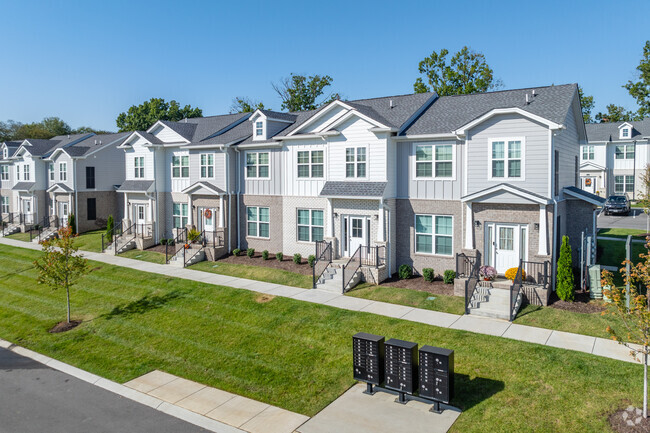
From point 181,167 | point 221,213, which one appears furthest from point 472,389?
point 181,167

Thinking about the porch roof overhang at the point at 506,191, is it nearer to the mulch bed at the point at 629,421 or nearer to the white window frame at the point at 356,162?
the white window frame at the point at 356,162

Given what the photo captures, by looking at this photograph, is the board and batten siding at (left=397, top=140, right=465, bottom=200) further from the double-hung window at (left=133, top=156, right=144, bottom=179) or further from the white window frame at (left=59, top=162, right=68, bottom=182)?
the white window frame at (left=59, top=162, right=68, bottom=182)

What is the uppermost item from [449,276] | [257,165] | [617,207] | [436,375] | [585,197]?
[257,165]

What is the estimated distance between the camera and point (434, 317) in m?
16.8

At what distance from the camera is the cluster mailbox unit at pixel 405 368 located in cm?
1084

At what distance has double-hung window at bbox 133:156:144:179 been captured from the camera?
3309cm

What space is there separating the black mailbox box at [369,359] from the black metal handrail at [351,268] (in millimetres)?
7840

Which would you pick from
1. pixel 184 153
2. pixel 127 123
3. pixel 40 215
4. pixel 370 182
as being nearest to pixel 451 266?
pixel 370 182

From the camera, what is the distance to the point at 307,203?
83.9 ft

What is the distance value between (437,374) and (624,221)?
108 ft

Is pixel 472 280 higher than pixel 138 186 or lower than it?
lower

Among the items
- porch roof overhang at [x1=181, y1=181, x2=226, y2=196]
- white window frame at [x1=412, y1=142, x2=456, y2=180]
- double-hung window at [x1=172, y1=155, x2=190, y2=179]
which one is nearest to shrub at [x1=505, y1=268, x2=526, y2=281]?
white window frame at [x1=412, y1=142, x2=456, y2=180]

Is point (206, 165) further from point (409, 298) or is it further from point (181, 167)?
point (409, 298)

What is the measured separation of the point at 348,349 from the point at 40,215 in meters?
38.6
